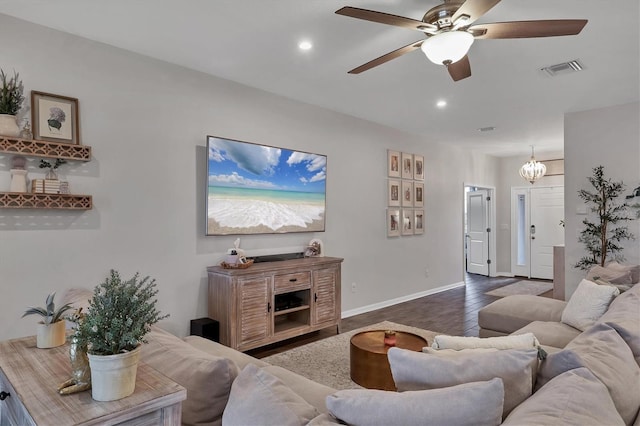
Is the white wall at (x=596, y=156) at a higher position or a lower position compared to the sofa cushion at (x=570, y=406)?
higher

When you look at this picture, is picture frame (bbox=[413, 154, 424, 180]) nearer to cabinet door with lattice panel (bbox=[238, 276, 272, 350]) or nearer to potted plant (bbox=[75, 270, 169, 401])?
cabinet door with lattice panel (bbox=[238, 276, 272, 350])

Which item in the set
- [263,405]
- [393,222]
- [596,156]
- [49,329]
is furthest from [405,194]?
[263,405]

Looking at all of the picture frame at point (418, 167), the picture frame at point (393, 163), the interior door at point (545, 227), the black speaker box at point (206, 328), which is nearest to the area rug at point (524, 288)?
the interior door at point (545, 227)

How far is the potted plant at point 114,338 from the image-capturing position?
1.08 metres

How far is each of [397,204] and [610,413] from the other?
504 centimetres

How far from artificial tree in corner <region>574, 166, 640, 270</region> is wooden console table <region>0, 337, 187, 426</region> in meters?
5.36

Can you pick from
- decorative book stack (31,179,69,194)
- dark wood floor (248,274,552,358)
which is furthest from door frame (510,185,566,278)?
decorative book stack (31,179,69,194)

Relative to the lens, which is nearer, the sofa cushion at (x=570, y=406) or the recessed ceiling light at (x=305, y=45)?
the sofa cushion at (x=570, y=406)

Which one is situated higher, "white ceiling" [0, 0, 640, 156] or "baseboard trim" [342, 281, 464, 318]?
"white ceiling" [0, 0, 640, 156]

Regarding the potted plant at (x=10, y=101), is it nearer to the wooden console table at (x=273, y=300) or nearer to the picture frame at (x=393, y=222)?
the wooden console table at (x=273, y=300)

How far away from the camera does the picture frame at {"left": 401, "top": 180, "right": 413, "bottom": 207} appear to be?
241 inches

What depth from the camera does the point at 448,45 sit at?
224 centimetres

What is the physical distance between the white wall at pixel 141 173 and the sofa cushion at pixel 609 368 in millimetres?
3057

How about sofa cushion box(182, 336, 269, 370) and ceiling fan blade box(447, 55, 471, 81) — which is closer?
sofa cushion box(182, 336, 269, 370)
